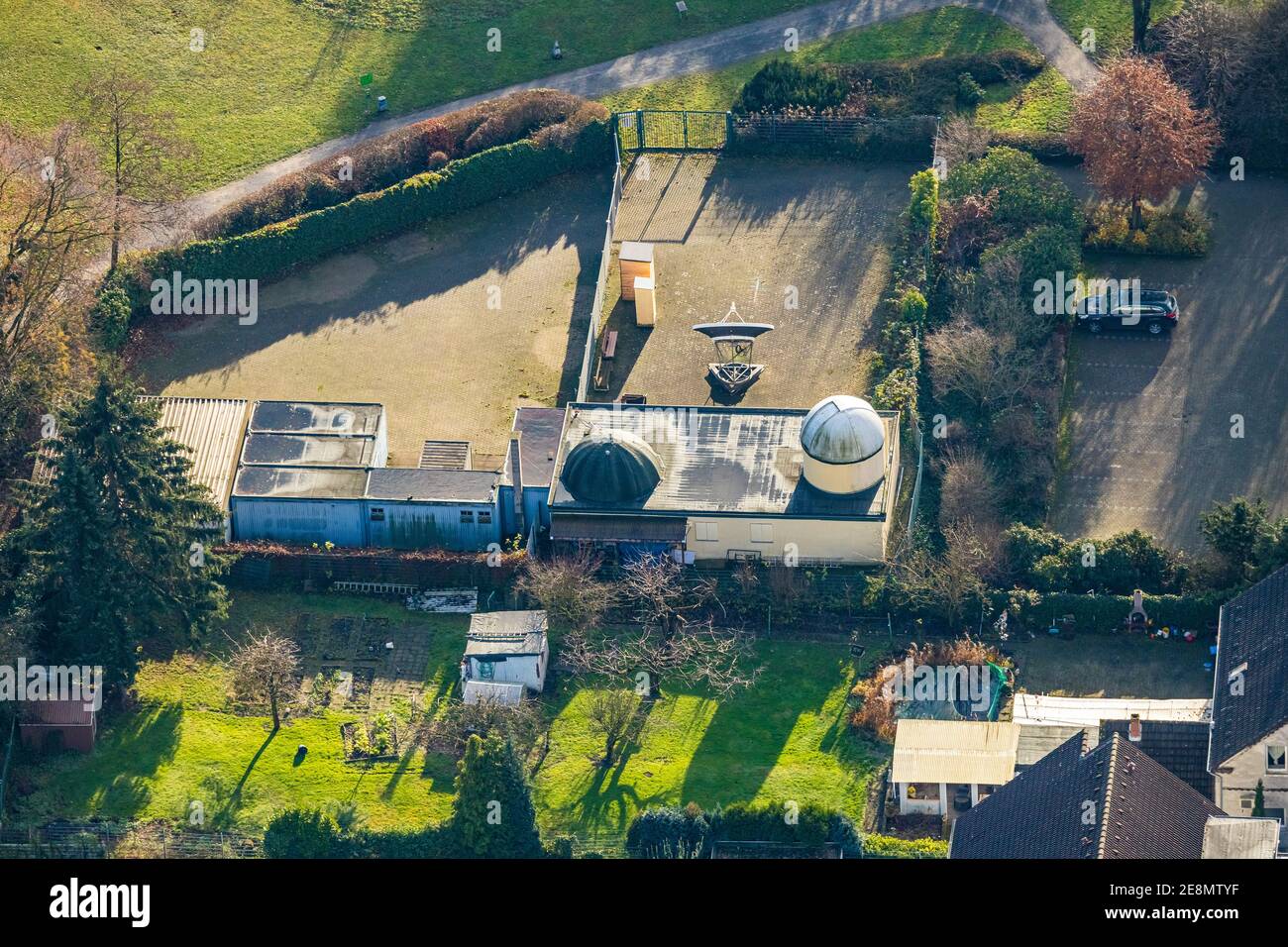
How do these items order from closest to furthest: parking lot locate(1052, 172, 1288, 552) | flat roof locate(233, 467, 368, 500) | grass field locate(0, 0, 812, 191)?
flat roof locate(233, 467, 368, 500) < parking lot locate(1052, 172, 1288, 552) < grass field locate(0, 0, 812, 191)

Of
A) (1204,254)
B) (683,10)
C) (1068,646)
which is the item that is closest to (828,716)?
(1068,646)

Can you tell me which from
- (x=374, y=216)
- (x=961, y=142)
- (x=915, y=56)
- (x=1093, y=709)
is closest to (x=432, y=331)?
(x=374, y=216)

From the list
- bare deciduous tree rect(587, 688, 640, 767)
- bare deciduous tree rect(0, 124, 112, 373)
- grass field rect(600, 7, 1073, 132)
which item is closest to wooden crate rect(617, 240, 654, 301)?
grass field rect(600, 7, 1073, 132)

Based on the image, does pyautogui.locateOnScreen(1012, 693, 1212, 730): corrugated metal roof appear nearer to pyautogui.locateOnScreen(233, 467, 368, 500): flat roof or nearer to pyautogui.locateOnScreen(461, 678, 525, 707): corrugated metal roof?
pyautogui.locateOnScreen(461, 678, 525, 707): corrugated metal roof

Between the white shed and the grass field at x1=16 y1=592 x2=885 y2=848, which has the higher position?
the white shed

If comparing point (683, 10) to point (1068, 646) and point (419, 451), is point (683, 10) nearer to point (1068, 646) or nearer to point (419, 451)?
point (419, 451)

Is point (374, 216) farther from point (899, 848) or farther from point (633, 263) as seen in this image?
point (899, 848)
